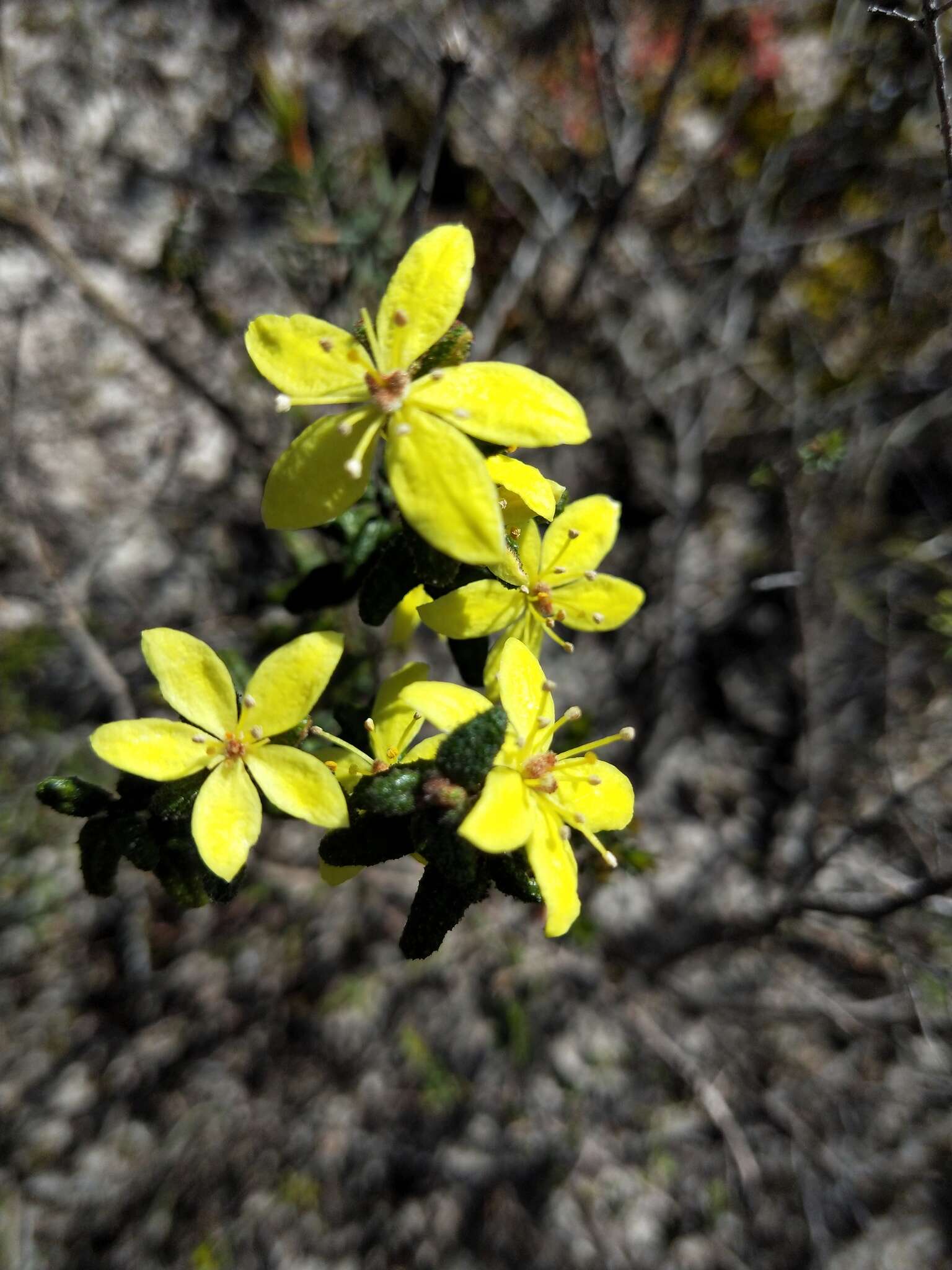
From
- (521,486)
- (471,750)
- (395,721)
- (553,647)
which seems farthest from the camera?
(553,647)

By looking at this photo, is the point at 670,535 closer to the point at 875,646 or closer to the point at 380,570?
the point at 875,646

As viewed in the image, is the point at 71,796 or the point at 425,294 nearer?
the point at 425,294

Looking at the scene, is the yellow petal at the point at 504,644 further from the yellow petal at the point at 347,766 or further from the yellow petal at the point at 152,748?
the yellow petal at the point at 152,748

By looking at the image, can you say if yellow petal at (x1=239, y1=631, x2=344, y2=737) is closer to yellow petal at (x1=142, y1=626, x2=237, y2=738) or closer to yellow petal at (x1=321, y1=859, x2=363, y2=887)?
yellow petal at (x1=142, y1=626, x2=237, y2=738)

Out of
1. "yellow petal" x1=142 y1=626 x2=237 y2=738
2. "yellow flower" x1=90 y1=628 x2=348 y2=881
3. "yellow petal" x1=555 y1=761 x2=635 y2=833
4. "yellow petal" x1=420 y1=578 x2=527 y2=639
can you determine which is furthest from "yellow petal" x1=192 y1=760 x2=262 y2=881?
"yellow petal" x1=555 y1=761 x2=635 y2=833

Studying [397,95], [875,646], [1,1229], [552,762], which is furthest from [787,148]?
[1,1229]

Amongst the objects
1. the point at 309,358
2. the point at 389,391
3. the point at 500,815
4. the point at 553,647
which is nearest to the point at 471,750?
the point at 500,815

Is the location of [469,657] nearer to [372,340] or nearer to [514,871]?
[514,871]
